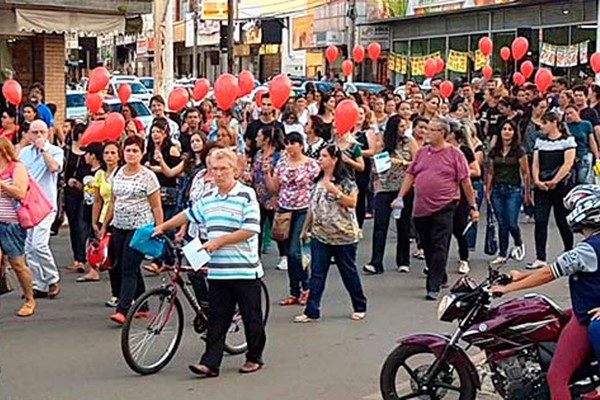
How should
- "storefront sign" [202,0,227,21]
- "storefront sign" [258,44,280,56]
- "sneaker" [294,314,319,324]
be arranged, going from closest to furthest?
"sneaker" [294,314,319,324] → "storefront sign" [202,0,227,21] → "storefront sign" [258,44,280,56]

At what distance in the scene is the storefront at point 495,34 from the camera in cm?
2830

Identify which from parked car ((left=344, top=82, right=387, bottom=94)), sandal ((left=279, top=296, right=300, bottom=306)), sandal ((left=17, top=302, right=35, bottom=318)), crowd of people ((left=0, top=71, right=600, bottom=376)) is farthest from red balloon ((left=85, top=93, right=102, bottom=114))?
parked car ((left=344, top=82, right=387, bottom=94))

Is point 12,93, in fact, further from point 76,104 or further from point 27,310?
point 76,104

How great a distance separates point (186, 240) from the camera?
8.70m

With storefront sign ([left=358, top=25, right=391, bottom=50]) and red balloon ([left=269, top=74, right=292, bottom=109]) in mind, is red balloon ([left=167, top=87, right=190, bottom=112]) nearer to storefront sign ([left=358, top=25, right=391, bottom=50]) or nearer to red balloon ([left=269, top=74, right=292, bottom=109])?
red balloon ([left=269, top=74, right=292, bottom=109])

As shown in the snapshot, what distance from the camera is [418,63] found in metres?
36.1

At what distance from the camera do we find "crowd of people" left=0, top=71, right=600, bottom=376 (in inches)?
288

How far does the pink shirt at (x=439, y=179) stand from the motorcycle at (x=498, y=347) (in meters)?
3.60

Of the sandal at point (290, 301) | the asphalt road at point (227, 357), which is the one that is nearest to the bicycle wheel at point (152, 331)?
the asphalt road at point (227, 357)

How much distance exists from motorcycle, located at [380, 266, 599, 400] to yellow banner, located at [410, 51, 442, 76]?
2943 cm

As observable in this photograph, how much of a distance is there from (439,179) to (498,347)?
13.3ft

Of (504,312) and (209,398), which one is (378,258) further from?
(504,312)

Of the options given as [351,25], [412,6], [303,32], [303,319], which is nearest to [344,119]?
[303,319]

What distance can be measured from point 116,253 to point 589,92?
10.0 metres
